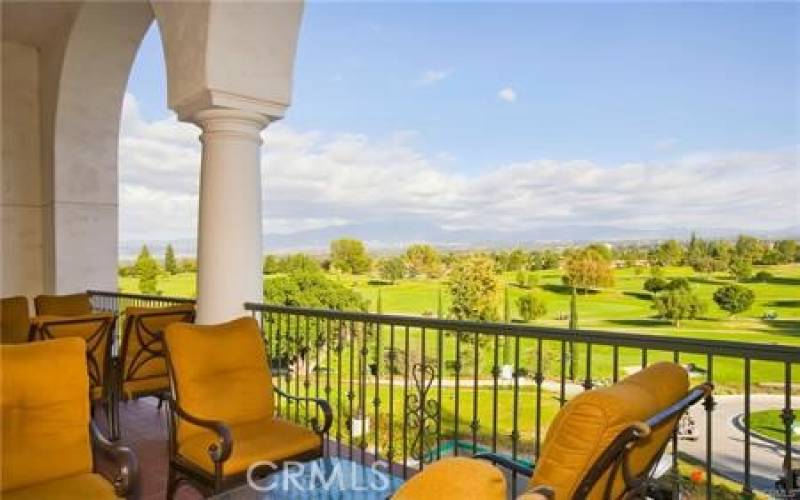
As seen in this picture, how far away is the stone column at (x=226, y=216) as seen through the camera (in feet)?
11.2

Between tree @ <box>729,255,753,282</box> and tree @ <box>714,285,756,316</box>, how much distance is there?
29 cm

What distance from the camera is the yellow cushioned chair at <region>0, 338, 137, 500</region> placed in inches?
70.7

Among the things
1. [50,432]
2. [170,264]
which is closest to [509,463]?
[50,432]

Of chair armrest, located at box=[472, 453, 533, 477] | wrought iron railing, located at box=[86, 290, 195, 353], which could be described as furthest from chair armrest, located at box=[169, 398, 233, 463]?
wrought iron railing, located at box=[86, 290, 195, 353]

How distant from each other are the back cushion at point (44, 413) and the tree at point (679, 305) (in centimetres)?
1693

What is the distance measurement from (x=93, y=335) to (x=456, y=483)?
11.1 feet

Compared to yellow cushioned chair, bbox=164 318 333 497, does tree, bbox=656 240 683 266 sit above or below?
above

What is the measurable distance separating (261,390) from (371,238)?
26.8 m

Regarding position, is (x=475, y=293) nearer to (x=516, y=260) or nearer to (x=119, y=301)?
(x=516, y=260)

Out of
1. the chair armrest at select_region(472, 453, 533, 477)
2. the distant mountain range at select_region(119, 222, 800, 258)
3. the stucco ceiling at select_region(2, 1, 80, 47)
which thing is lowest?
the chair armrest at select_region(472, 453, 533, 477)

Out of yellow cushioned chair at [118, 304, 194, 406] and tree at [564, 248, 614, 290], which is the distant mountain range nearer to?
tree at [564, 248, 614, 290]

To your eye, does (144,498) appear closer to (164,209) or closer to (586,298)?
(164,209)

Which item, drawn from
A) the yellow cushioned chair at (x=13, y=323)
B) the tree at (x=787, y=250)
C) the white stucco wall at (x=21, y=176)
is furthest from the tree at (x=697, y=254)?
the yellow cushioned chair at (x=13, y=323)

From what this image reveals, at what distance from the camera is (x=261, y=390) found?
8.82 feet
